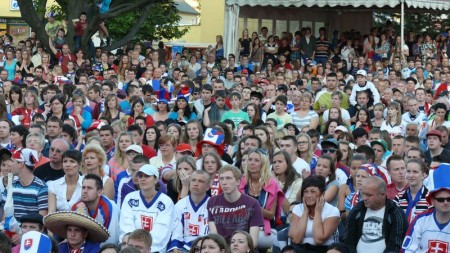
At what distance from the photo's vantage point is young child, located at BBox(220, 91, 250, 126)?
56.2 feet

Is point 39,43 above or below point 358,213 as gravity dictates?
above

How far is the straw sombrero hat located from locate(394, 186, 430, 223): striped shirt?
281 centimetres

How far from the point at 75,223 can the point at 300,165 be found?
3.92m

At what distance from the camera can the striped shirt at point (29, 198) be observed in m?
10.7

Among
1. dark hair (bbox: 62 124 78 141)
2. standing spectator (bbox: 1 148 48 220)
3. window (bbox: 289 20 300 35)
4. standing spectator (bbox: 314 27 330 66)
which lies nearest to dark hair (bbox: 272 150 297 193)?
standing spectator (bbox: 1 148 48 220)

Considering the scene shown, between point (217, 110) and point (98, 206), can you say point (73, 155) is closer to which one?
point (98, 206)

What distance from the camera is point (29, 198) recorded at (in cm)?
1072

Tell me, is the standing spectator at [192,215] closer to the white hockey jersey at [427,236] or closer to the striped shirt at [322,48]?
the white hockey jersey at [427,236]

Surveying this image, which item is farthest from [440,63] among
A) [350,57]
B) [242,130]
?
[242,130]

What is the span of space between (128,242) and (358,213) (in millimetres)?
2121

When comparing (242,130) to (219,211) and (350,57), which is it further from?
(350,57)

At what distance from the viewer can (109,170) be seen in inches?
489

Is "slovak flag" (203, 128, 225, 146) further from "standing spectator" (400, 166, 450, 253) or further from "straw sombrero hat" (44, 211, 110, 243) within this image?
"standing spectator" (400, 166, 450, 253)

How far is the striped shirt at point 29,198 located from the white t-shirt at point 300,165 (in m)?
3.14
